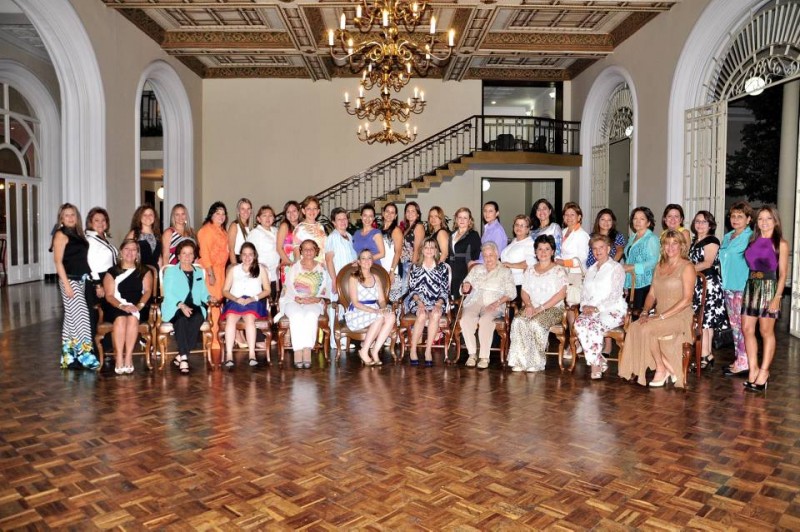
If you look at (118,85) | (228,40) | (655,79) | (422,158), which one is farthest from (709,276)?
(422,158)

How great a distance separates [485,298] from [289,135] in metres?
9.52

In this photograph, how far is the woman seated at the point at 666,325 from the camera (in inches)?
197

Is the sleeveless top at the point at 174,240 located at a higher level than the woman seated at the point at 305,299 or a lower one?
higher

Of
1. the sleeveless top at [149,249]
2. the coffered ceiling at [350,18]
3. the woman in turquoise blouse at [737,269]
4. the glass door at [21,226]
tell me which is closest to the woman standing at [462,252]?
the woman in turquoise blouse at [737,269]

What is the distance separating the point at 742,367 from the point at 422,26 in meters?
A: 7.67

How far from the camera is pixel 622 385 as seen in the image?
5.10m

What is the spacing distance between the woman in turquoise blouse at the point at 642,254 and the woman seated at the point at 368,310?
7.77 ft

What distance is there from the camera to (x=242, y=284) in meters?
5.84

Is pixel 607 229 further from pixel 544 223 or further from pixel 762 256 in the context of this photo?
pixel 762 256

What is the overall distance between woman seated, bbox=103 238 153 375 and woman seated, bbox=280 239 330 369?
1.29m

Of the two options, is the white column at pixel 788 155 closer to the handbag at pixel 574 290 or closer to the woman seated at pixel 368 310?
the handbag at pixel 574 290

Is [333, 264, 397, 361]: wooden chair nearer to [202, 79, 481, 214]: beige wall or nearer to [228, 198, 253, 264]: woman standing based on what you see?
[228, 198, 253, 264]: woman standing

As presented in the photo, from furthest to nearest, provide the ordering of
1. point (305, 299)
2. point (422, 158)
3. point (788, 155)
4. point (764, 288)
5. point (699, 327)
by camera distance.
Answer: point (422, 158)
point (788, 155)
point (305, 299)
point (699, 327)
point (764, 288)

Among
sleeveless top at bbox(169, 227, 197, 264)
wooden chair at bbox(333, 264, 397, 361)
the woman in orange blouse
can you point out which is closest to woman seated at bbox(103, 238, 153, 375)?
sleeveless top at bbox(169, 227, 197, 264)
